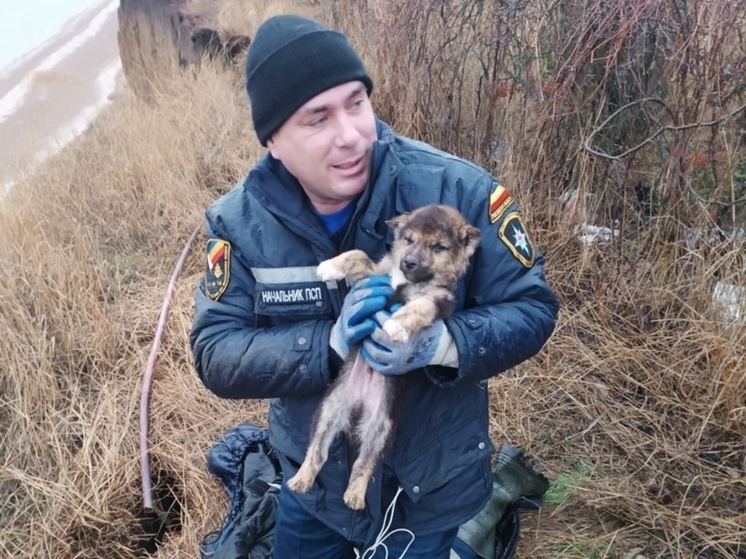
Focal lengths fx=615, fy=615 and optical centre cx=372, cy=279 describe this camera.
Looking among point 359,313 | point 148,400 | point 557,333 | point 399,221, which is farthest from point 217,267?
point 557,333

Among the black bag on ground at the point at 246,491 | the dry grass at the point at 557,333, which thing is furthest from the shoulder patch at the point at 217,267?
the dry grass at the point at 557,333

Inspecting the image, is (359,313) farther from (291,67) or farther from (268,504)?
(268,504)

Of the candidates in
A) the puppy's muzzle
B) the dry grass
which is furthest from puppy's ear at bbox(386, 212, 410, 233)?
the dry grass

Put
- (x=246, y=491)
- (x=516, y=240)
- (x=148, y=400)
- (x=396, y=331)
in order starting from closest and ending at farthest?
(x=396, y=331)
(x=516, y=240)
(x=246, y=491)
(x=148, y=400)

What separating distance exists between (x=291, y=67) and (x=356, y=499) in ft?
5.28

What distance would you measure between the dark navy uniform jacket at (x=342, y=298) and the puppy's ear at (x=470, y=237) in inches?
1.6

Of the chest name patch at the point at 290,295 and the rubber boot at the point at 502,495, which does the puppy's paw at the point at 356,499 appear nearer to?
the chest name patch at the point at 290,295

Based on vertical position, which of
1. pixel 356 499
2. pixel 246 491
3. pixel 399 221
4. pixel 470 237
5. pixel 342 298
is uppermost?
pixel 399 221

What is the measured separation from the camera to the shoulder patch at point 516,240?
7.50ft

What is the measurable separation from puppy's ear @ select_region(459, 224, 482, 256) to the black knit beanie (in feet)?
2.29

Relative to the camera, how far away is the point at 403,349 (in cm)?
211

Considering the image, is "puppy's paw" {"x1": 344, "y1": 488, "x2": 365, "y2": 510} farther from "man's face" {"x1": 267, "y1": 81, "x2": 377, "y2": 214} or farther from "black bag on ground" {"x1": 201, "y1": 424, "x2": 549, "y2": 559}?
"man's face" {"x1": 267, "y1": 81, "x2": 377, "y2": 214}

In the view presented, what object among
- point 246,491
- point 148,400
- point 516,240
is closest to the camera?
point 516,240

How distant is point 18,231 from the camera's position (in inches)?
208
